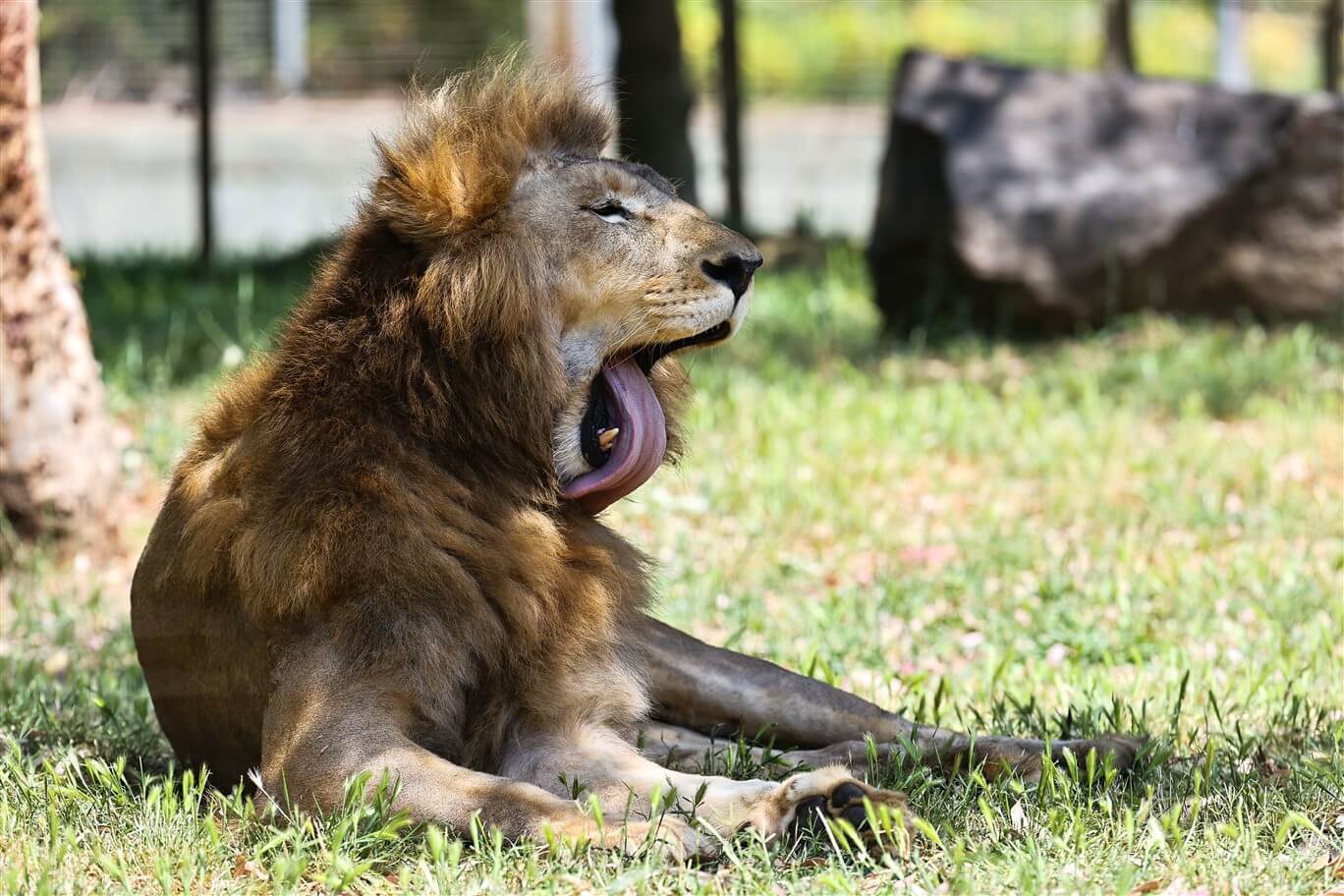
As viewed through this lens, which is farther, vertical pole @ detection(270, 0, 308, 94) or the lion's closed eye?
vertical pole @ detection(270, 0, 308, 94)

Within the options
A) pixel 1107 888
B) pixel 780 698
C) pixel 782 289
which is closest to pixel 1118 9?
pixel 782 289

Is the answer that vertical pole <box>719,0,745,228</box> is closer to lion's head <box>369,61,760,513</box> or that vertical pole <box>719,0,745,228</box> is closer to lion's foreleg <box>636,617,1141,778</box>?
lion's foreleg <box>636,617,1141,778</box>

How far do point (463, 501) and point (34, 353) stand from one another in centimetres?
312

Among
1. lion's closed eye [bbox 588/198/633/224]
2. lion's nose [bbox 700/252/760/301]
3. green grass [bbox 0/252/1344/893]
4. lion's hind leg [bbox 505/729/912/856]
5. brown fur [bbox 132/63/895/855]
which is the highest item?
lion's closed eye [bbox 588/198/633/224]

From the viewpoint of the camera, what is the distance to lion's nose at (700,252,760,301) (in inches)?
149

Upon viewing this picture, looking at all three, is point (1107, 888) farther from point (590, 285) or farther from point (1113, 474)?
point (1113, 474)

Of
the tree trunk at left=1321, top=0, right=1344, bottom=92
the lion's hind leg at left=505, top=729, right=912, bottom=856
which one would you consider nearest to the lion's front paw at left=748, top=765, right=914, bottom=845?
the lion's hind leg at left=505, top=729, right=912, bottom=856

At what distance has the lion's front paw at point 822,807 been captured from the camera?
10.8 ft

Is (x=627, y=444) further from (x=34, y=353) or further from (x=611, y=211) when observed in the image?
(x=34, y=353)

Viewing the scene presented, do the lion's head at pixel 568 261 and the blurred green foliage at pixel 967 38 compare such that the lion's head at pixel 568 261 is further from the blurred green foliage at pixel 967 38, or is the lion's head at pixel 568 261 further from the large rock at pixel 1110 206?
the blurred green foliage at pixel 967 38

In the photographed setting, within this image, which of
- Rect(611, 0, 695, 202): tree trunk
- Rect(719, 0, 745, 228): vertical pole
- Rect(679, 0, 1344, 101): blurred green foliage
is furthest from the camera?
Rect(679, 0, 1344, 101): blurred green foliage

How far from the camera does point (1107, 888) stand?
3.19m

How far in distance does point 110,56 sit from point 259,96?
137 centimetres

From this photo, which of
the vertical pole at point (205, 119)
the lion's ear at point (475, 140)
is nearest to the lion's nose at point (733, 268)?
the lion's ear at point (475, 140)
